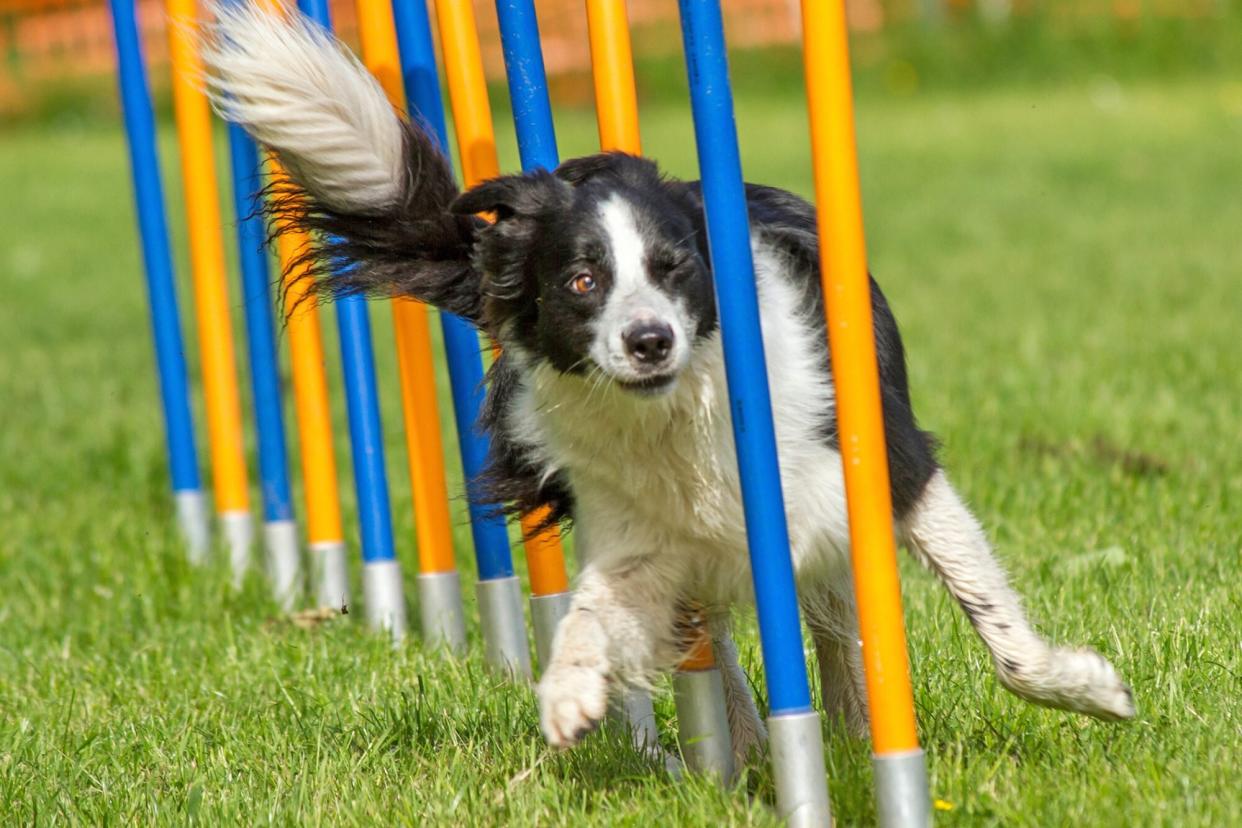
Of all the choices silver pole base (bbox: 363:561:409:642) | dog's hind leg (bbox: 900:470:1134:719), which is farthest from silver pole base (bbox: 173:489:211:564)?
dog's hind leg (bbox: 900:470:1134:719)

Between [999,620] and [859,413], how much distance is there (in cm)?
76

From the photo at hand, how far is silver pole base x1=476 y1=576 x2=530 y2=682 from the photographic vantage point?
3.97m

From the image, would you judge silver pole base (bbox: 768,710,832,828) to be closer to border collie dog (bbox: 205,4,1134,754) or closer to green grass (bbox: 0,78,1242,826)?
green grass (bbox: 0,78,1242,826)

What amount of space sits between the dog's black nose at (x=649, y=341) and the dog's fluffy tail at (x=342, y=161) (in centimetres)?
57

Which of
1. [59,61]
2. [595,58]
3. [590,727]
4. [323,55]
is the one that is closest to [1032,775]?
[590,727]

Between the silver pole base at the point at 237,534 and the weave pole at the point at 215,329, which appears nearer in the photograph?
the weave pole at the point at 215,329

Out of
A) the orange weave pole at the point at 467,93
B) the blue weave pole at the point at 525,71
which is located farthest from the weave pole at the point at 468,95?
the blue weave pole at the point at 525,71

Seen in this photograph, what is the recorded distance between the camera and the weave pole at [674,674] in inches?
120

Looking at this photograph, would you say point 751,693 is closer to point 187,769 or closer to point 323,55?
point 187,769

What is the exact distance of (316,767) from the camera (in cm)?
320

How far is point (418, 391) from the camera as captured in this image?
166 inches

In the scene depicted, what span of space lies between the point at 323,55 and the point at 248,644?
1.70m

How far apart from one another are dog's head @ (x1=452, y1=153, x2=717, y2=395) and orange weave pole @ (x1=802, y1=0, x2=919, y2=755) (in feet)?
1.49

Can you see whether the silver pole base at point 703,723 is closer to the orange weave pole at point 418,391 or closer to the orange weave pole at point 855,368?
the orange weave pole at point 855,368
